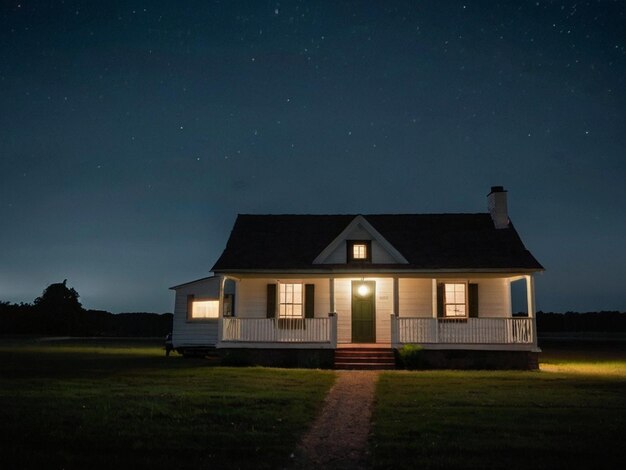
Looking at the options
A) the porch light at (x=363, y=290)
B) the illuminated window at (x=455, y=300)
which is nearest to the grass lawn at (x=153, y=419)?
the porch light at (x=363, y=290)

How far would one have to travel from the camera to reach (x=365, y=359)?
20.1m

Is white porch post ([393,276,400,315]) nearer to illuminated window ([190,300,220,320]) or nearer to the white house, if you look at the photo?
the white house

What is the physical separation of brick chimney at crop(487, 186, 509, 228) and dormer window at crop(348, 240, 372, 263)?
558 centimetres

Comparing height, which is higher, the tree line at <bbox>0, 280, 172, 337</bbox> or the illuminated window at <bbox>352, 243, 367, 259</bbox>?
the illuminated window at <bbox>352, 243, 367, 259</bbox>

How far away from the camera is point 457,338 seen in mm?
20781

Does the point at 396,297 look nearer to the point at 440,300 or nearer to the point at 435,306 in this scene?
the point at 435,306

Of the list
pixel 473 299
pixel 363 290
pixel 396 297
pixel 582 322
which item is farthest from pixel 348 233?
pixel 582 322

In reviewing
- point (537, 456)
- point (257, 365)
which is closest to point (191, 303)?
point (257, 365)

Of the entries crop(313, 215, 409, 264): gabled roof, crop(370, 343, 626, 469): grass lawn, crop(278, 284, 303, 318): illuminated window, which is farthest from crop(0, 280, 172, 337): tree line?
crop(370, 343, 626, 469): grass lawn

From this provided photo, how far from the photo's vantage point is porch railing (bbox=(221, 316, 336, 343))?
2077cm

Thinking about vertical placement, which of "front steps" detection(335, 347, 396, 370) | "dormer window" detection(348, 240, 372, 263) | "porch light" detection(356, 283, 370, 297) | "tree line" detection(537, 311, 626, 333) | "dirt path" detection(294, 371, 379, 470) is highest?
"dormer window" detection(348, 240, 372, 263)

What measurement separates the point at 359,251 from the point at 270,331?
441 centimetres

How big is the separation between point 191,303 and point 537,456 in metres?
22.4

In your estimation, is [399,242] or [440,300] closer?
[440,300]
